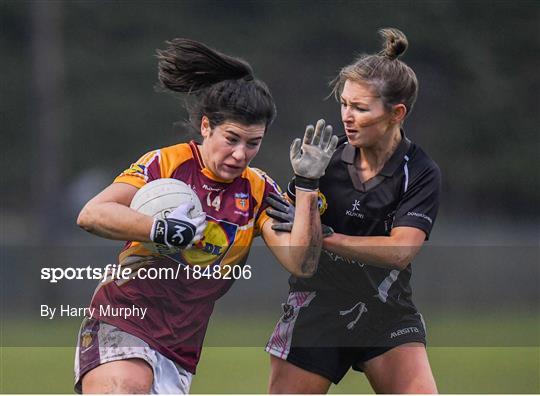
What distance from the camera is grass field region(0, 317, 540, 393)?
21.6 ft

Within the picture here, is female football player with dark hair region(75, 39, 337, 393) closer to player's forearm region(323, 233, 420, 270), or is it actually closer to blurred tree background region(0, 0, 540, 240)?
player's forearm region(323, 233, 420, 270)

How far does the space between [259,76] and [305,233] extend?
3701 millimetres

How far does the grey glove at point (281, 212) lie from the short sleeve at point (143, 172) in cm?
48

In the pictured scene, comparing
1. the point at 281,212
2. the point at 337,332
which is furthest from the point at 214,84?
the point at 337,332

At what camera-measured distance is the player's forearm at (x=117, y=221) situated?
3.76 metres

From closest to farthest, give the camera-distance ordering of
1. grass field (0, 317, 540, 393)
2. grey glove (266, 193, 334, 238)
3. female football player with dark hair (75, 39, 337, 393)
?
female football player with dark hair (75, 39, 337, 393) < grey glove (266, 193, 334, 238) < grass field (0, 317, 540, 393)

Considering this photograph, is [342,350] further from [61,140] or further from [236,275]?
[61,140]

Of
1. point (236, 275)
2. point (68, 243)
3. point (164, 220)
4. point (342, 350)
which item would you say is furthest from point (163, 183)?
point (68, 243)

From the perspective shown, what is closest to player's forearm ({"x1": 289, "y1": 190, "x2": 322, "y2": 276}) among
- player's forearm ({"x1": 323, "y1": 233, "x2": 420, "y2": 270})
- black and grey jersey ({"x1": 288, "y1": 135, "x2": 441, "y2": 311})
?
player's forearm ({"x1": 323, "y1": 233, "x2": 420, "y2": 270})

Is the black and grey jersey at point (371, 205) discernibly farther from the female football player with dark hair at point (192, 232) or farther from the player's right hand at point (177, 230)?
the player's right hand at point (177, 230)

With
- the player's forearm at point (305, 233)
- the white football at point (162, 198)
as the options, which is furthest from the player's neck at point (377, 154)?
the white football at point (162, 198)

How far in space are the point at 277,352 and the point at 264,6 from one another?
393 centimetres

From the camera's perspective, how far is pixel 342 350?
4234 millimetres

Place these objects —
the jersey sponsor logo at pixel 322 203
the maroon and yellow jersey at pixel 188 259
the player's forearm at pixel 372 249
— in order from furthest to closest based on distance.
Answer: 1. the jersey sponsor logo at pixel 322 203
2. the player's forearm at pixel 372 249
3. the maroon and yellow jersey at pixel 188 259
